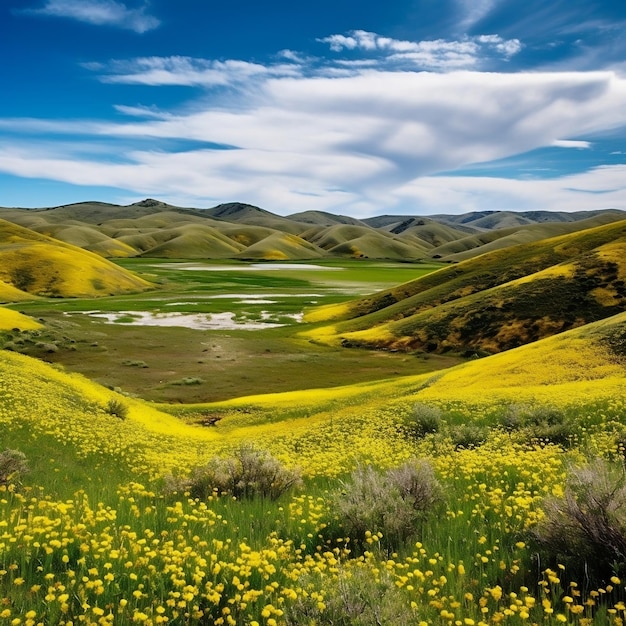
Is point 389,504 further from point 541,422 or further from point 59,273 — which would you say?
Result: point 59,273

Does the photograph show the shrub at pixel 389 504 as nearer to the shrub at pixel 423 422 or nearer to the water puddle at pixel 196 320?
the shrub at pixel 423 422

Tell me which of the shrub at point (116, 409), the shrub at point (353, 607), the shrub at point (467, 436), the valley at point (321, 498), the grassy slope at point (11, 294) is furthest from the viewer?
the grassy slope at point (11, 294)

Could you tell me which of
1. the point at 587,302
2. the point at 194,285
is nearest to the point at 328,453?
the point at 587,302

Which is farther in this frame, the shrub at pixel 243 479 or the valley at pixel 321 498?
the shrub at pixel 243 479

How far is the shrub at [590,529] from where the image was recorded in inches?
231

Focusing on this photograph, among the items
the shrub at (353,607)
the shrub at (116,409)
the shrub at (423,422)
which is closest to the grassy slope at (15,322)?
the shrub at (116,409)

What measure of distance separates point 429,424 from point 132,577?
47.0 feet

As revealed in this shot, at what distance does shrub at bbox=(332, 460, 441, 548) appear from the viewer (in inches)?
289

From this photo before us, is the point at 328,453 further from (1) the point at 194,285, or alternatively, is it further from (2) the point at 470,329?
(1) the point at 194,285

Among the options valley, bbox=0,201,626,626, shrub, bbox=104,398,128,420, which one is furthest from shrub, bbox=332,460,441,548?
shrub, bbox=104,398,128,420

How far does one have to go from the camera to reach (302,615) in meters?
4.98

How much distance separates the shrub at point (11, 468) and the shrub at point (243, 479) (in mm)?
3091

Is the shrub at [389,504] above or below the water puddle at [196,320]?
above

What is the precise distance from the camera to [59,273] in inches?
4867
